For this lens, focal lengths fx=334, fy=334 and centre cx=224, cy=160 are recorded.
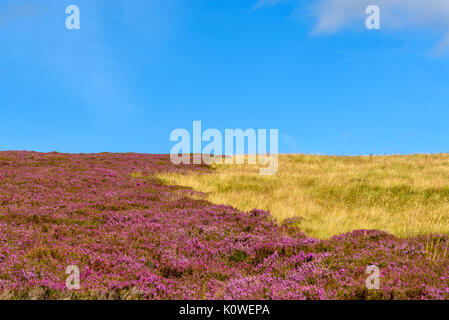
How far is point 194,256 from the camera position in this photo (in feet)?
23.5

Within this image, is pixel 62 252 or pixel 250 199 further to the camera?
pixel 250 199

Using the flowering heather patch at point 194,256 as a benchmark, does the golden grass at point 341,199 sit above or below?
above

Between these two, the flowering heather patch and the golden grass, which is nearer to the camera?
the flowering heather patch

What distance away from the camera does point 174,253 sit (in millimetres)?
7145

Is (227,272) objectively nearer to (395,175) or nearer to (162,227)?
(162,227)

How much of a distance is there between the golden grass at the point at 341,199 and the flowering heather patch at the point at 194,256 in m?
1.50

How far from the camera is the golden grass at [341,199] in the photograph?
974 centimetres

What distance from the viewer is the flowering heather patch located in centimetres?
515

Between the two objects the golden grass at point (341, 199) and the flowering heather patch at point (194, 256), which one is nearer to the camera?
the flowering heather patch at point (194, 256)

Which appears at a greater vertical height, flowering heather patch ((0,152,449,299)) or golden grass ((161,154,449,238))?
golden grass ((161,154,449,238))

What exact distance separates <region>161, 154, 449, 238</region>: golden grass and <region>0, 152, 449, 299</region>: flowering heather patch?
1.50m

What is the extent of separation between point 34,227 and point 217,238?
5.05 metres

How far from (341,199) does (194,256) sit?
9570 millimetres
